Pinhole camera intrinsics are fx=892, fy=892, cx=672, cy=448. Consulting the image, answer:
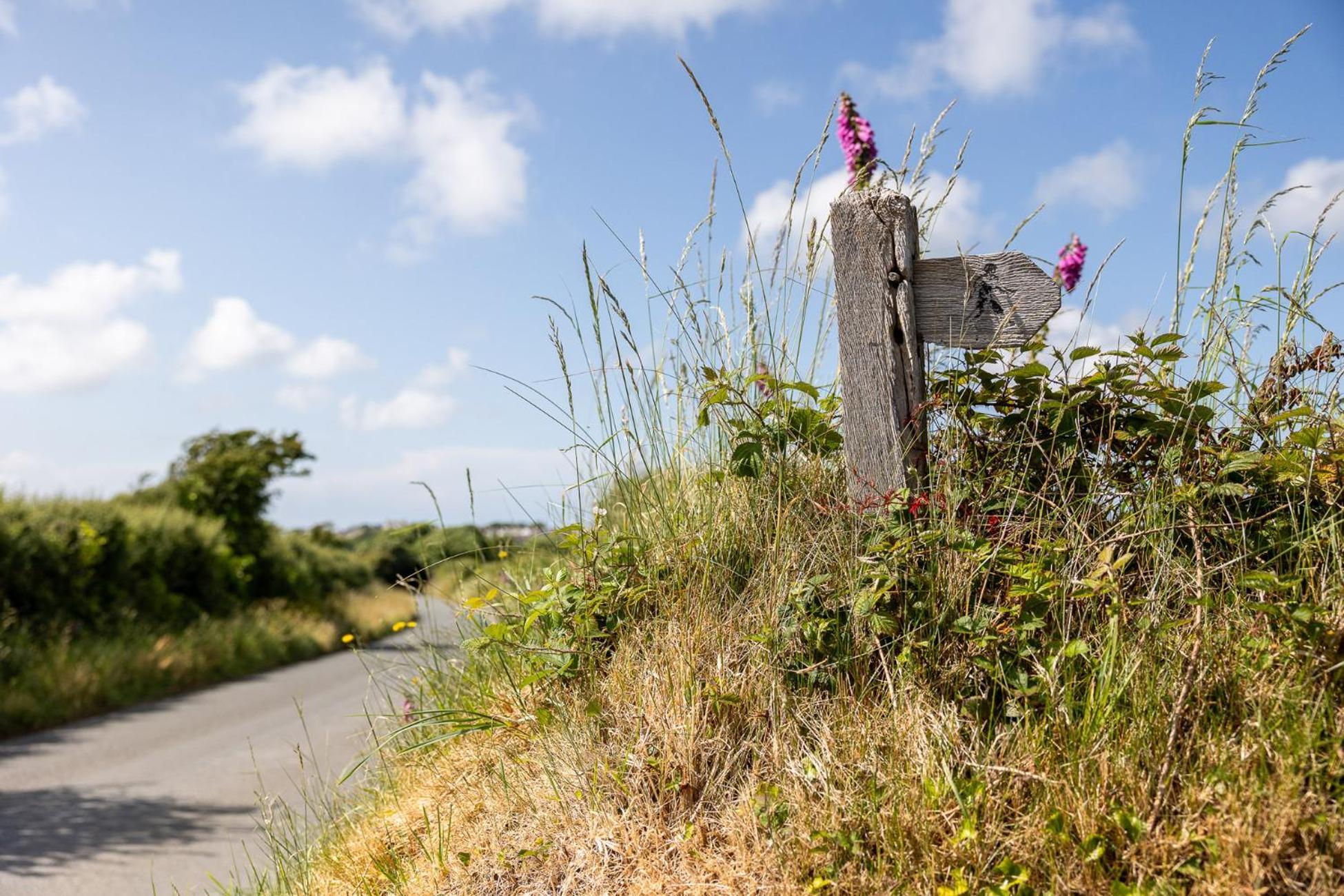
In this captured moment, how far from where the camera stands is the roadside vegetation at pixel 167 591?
9148mm

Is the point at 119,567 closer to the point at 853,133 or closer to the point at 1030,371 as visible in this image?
the point at 853,133

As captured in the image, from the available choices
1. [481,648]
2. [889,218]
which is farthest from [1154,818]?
[481,648]

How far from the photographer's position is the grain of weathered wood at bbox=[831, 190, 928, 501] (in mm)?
3033

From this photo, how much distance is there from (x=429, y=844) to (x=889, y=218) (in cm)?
259

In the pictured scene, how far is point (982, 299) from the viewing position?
302 centimetres

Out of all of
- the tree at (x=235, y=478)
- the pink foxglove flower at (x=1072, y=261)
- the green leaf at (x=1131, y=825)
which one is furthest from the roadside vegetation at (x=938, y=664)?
the tree at (x=235, y=478)

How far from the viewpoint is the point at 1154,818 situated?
6.91ft

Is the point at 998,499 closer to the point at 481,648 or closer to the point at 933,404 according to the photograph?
the point at 933,404

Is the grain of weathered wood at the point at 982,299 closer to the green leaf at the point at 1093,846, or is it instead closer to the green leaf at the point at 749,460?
the green leaf at the point at 749,460

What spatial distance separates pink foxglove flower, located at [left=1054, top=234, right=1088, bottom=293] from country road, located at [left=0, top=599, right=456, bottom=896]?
3.93 metres

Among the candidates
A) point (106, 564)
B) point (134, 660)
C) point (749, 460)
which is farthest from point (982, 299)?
point (106, 564)

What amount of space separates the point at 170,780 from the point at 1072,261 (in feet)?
23.2

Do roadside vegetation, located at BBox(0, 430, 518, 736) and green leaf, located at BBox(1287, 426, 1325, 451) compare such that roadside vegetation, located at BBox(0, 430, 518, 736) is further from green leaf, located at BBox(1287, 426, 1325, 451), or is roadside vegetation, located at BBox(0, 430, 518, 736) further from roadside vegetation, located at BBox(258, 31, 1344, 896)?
green leaf, located at BBox(1287, 426, 1325, 451)

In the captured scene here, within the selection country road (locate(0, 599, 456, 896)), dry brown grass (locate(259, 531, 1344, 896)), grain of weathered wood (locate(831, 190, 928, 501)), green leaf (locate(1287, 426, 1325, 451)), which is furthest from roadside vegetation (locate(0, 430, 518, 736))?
green leaf (locate(1287, 426, 1325, 451))
